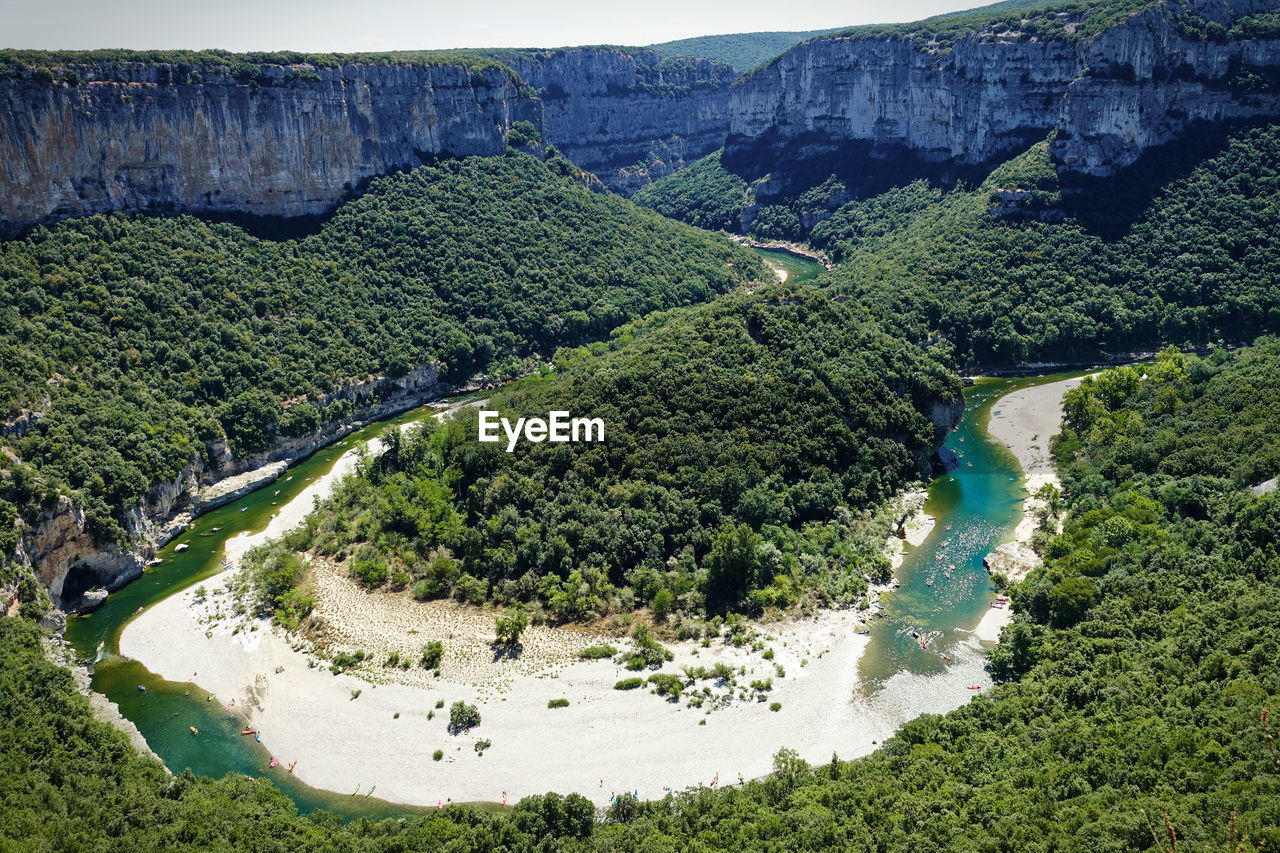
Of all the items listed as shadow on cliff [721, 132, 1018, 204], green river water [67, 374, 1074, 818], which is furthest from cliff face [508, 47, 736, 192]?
green river water [67, 374, 1074, 818]

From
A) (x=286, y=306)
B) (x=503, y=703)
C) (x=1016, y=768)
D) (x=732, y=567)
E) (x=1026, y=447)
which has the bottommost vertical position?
(x=503, y=703)

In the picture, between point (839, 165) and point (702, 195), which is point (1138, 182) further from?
point (702, 195)

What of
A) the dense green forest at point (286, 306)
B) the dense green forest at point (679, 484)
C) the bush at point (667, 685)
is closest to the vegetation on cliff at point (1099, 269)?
the dense green forest at point (679, 484)

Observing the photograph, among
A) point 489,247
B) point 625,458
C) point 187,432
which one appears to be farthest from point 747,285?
point 187,432

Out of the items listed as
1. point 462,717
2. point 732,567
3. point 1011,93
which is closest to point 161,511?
point 462,717

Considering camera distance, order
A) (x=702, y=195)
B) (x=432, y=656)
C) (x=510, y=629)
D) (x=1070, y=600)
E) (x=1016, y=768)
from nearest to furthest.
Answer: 1. (x=1016, y=768)
2. (x=1070, y=600)
3. (x=432, y=656)
4. (x=510, y=629)
5. (x=702, y=195)

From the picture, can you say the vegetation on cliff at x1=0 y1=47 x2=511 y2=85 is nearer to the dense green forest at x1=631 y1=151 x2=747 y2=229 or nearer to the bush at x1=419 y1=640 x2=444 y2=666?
the bush at x1=419 y1=640 x2=444 y2=666
